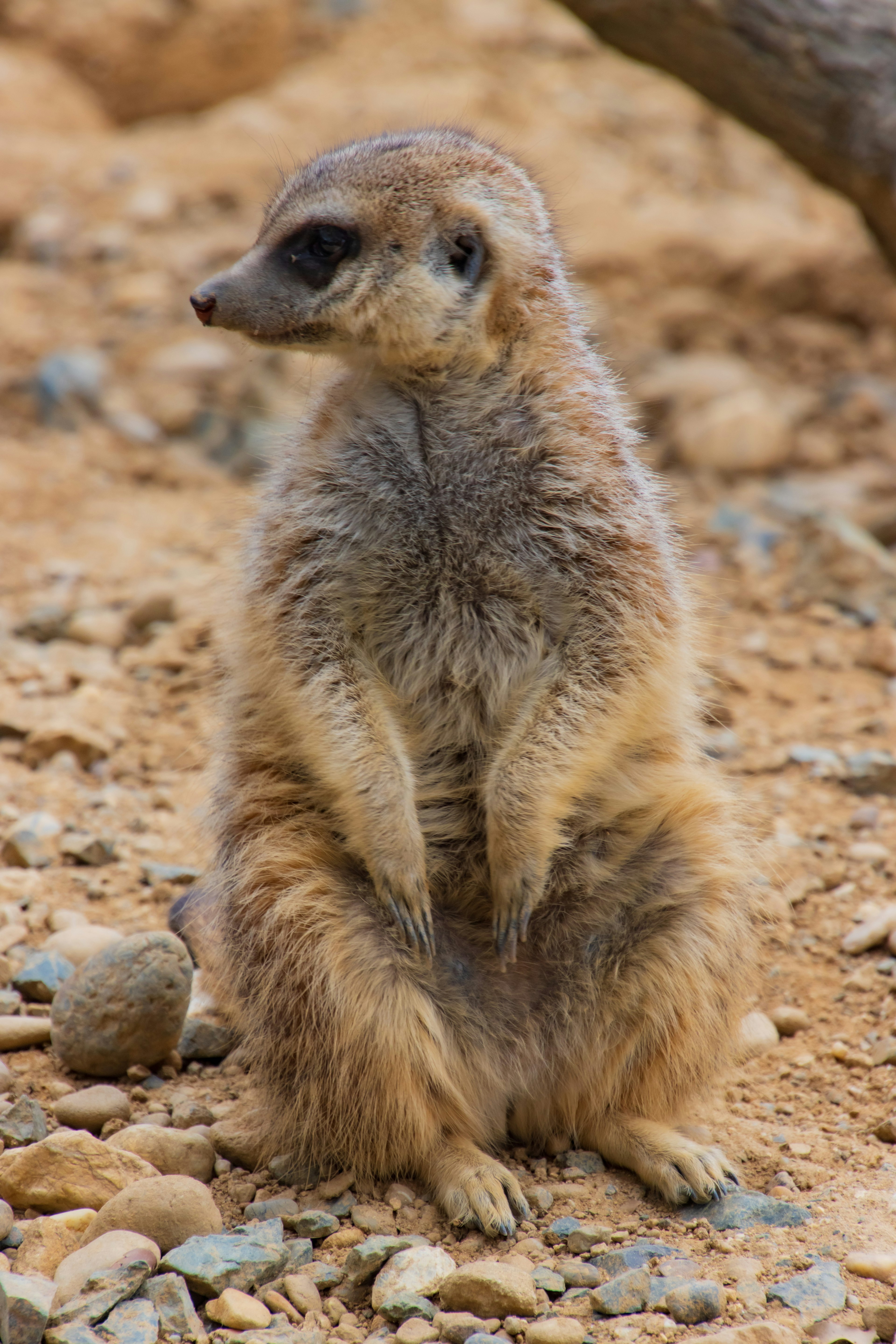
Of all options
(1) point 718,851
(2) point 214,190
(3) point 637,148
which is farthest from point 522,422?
(3) point 637,148

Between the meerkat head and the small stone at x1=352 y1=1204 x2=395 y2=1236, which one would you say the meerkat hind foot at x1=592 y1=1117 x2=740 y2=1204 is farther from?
the meerkat head

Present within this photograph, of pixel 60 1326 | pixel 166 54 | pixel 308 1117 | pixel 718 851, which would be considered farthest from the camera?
pixel 166 54

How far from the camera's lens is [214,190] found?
8.84m

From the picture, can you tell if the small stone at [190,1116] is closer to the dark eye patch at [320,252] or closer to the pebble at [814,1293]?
the pebble at [814,1293]

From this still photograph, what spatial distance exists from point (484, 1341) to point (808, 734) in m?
3.19

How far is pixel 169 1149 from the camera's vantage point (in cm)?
282

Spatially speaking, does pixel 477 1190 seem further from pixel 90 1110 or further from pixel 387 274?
pixel 387 274

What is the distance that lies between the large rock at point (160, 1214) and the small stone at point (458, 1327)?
492 millimetres

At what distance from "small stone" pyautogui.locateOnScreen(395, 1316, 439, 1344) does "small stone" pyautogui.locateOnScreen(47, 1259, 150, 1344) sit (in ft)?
1.51

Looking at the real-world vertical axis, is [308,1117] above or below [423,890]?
below

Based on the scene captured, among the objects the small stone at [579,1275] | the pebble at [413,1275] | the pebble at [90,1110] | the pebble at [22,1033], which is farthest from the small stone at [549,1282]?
the pebble at [22,1033]

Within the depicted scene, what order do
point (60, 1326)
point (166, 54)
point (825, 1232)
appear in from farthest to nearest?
point (166, 54) → point (825, 1232) → point (60, 1326)

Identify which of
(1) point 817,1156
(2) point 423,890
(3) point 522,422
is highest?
(3) point 522,422

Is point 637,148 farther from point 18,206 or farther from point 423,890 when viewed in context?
point 423,890
